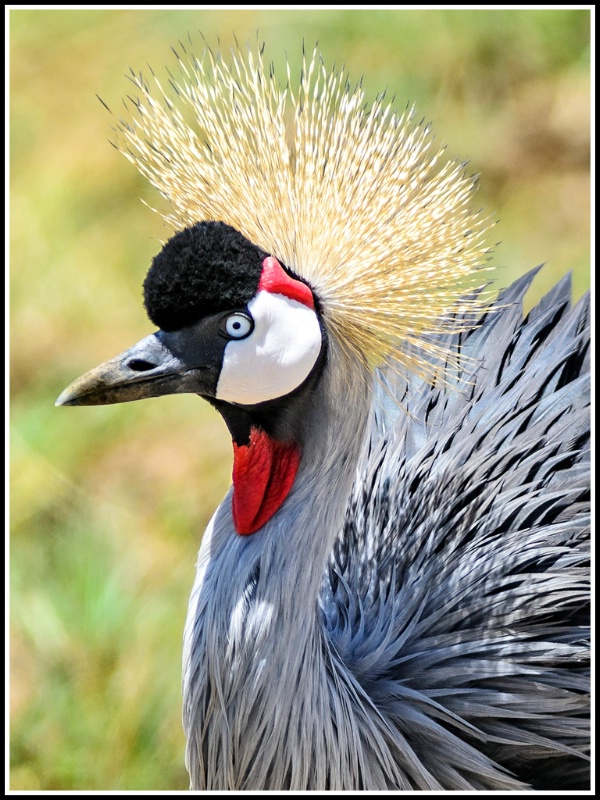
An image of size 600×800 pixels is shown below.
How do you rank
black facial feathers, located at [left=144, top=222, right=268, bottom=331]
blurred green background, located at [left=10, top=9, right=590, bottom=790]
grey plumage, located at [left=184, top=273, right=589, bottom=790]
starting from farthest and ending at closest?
1. blurred green background, located at [left=10, top=9, right=590, bottom=790]
2. grey plumage, located at [left=184, top=273, right=589, bottom=790]
3. black facial feathers, located at [left=144, top=222, right=268, bottom=331]

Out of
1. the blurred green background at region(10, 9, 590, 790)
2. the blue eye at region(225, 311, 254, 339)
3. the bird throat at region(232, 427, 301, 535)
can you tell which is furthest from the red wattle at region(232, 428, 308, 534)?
the blurred green background at region(10, 9, 590, 790)

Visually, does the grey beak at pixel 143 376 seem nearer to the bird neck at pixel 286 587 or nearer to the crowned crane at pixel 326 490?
the crowned crane at pixel 326 490

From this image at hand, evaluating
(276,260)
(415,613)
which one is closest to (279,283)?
(276,260)

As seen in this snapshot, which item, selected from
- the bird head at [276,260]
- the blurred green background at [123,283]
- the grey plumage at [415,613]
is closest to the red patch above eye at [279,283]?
the bird head at [276,260]

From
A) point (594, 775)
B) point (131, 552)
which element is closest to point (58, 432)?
point (131, 552)

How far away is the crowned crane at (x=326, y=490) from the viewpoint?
0.98 meters

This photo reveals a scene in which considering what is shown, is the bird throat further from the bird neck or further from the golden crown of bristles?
the golden crown of bristles

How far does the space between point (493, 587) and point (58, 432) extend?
117 centimetres

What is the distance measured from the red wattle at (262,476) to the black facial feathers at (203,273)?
16 cm

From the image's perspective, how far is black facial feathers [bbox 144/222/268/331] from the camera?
0.94 m

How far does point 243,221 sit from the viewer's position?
106 cm

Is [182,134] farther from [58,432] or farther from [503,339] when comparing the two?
[58,432]

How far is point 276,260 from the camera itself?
991mm

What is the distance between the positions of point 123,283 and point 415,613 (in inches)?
54.7
